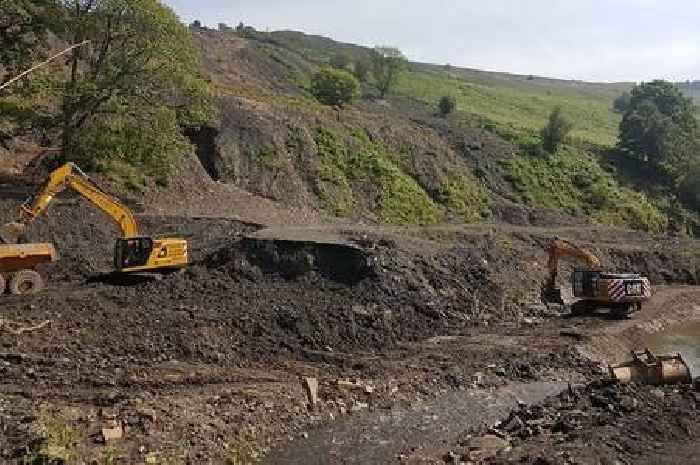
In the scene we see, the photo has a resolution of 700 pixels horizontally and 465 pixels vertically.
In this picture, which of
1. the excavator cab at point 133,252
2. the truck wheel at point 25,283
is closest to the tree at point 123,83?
the excavator cab at point 133,252

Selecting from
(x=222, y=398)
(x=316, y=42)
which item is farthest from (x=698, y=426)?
(x=316, y=42)

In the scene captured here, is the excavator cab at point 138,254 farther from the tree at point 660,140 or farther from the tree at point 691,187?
the tree at point 660,140

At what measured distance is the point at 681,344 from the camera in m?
30.6

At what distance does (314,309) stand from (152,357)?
571 cm

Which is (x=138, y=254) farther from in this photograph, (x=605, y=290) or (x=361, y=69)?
(x=361, y=69)

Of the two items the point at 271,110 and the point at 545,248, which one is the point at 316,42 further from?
the point at 545,248

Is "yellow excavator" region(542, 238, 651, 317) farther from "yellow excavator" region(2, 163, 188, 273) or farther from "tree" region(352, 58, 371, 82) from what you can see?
"tree" region(352, 58, 371, 82)

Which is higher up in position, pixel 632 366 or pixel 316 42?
pixel 316 42

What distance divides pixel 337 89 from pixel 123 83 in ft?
112

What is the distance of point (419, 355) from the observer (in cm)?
2417

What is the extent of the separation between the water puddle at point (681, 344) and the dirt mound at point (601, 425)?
8.81m

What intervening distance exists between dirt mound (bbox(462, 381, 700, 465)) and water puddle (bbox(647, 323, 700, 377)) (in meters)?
8.81

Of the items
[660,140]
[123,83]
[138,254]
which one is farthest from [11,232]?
[660,140]

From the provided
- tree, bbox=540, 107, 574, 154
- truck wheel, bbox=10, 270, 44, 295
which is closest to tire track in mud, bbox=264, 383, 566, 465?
truck wheel, bbox=10, 270, 44, 295
